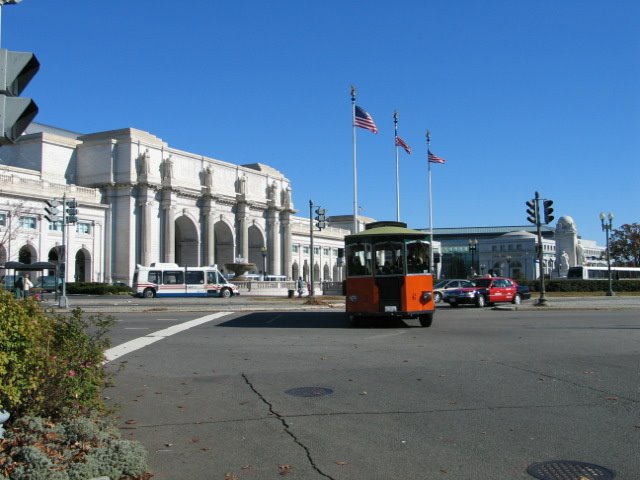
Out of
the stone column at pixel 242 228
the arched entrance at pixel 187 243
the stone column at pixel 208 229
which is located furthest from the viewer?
the stone column at pixel 242 228

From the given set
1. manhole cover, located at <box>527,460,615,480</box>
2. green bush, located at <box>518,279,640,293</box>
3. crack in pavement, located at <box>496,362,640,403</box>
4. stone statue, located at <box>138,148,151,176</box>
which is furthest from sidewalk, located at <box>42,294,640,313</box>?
stone statue, located at <box>138,148,151,176</box>

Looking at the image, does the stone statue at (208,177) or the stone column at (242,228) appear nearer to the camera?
the stone statue at (208,177)

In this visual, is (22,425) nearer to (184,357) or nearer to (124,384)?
(124,384)

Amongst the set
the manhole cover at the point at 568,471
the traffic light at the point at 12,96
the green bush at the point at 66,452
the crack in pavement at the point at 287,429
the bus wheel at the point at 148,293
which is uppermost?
the traffic light at the point at 12,96

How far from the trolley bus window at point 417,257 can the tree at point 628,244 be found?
288 ft

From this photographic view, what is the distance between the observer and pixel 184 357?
12.5 m

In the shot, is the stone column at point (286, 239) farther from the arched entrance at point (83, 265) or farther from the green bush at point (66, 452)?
the green bush at point (66, 452)

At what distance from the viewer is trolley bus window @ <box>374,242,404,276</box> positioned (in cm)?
1922

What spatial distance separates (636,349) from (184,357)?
31.0ft

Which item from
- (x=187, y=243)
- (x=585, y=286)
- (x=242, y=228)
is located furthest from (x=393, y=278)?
(x=242, y=228)

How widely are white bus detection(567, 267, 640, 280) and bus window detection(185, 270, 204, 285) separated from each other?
4376 cm

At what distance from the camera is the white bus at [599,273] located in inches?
2867

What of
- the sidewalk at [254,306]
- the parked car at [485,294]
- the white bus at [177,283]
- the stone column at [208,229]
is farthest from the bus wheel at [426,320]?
the stone column at [208,229]

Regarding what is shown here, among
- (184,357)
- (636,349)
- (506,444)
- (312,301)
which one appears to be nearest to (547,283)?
(312,301)
